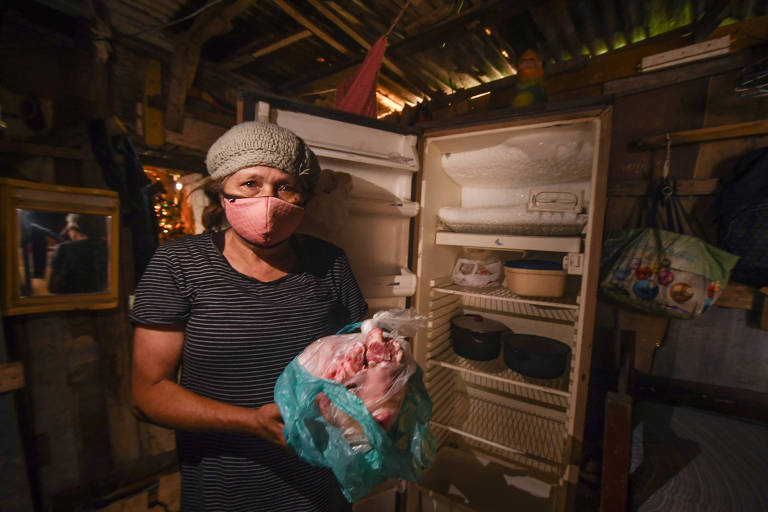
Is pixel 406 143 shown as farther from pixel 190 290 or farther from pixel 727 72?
pixel 727 72

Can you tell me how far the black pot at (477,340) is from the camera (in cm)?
180

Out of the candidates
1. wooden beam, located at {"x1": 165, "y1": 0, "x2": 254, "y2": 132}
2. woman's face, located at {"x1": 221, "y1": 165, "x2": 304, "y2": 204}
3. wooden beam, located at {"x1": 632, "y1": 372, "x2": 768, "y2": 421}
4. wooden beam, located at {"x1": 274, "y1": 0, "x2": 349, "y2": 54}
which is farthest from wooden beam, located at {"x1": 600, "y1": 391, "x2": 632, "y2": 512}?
wooden beam, located at {"x1": 165, "y1": 0, "x2": 254, "y2": 132}

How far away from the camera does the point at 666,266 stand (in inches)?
65.3

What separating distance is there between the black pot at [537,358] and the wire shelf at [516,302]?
0.74 feet

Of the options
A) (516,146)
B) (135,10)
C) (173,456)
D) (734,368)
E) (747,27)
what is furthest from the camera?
(173,456)

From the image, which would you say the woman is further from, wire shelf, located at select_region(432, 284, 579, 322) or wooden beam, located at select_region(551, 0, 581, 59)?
wooden beam, located at select_region(551, 0, 581, 59)

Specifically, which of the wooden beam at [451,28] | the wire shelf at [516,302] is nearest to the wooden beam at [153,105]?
the wooden beam at [451,28]

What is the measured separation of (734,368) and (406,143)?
7.81 ft

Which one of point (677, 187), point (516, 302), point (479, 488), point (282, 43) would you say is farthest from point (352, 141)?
point (479, 488)

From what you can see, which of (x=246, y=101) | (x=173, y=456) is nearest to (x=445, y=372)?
(x=246, y=101)

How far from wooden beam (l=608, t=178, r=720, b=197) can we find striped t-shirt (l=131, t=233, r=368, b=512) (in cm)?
214

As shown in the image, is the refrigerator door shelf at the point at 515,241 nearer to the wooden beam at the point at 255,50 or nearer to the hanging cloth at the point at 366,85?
the hanging cloth at the point at 366,85

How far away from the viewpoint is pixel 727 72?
1.71m

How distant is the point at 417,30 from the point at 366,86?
0.54 meters
